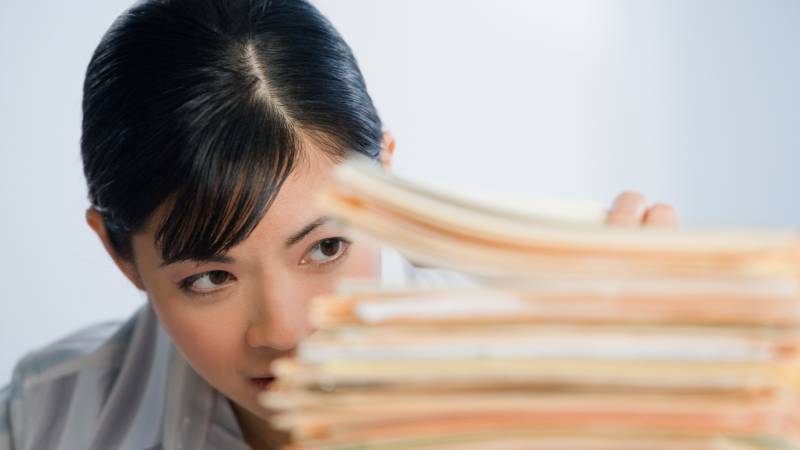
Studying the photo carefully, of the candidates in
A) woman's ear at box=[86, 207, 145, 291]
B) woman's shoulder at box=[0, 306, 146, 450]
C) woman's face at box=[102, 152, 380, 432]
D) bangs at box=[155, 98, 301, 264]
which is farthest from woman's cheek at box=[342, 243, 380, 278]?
→ woman's shoulder at box=[0, 306, 146, 450]

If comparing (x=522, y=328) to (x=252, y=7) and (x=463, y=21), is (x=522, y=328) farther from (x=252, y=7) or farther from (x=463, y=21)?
(x=463, y=21)

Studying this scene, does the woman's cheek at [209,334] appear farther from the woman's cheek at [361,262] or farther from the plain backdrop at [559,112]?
the plain backdrop at [559,112]

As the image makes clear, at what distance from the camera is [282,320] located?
30.5 inches

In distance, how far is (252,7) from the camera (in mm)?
909

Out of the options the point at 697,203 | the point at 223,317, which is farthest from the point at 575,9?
the point at 223,317

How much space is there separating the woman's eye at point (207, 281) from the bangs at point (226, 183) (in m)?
0.03

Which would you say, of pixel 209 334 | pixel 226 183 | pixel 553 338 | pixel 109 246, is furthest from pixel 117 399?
pixel 553 338

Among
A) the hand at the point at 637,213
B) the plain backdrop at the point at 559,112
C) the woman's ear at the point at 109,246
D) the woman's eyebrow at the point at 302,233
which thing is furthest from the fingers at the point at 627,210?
the plain backdrop at the point at 559,112

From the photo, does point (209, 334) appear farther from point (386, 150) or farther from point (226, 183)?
point (386, 150)

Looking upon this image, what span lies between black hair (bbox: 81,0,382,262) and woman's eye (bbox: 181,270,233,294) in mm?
31

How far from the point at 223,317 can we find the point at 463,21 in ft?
5.49

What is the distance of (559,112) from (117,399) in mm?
1563

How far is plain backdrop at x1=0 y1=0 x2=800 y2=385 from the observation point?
7.39 ft

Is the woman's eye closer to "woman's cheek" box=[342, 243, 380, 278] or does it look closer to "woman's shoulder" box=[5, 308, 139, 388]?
"woman's cheek" box=[342, 243, 380, 278]
